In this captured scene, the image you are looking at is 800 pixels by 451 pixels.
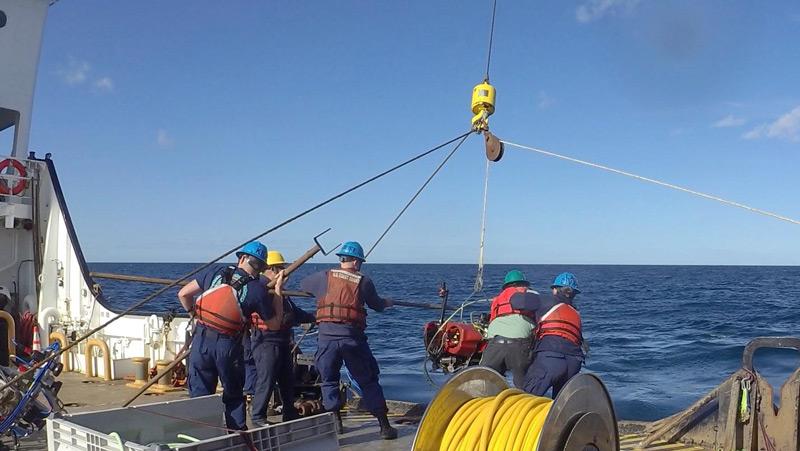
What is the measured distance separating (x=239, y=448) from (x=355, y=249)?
2.61m

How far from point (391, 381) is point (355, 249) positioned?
28.4 ft

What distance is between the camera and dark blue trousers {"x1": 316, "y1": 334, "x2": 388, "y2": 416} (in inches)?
232

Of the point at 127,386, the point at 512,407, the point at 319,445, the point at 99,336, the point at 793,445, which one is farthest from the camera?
the point at 99,336

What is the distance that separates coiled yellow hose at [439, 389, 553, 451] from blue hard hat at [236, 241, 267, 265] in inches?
91.5

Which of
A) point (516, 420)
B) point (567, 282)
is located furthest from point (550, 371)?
point (516, 420)

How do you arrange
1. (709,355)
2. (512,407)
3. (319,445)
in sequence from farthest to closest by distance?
A: (709,355) < (319,445) < (512,407)

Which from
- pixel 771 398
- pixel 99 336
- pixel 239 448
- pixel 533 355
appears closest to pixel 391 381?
pixel 99 336

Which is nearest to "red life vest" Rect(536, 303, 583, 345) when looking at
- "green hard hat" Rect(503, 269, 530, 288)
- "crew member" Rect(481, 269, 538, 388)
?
"crew member" Rect(481, 269, 538, 388)

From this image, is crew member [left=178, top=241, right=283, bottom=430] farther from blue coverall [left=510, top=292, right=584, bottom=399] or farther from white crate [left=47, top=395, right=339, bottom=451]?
blue coverall [left=510, top=292, right=584, bottom=399]

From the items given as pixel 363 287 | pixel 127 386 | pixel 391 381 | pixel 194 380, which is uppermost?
pixel 363 287

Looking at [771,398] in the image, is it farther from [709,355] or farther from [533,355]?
[709,355]

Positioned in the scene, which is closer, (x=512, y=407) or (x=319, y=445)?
(x=512, y=407)

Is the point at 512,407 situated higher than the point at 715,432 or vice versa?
the point at 512,407

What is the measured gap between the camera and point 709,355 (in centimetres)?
1791
